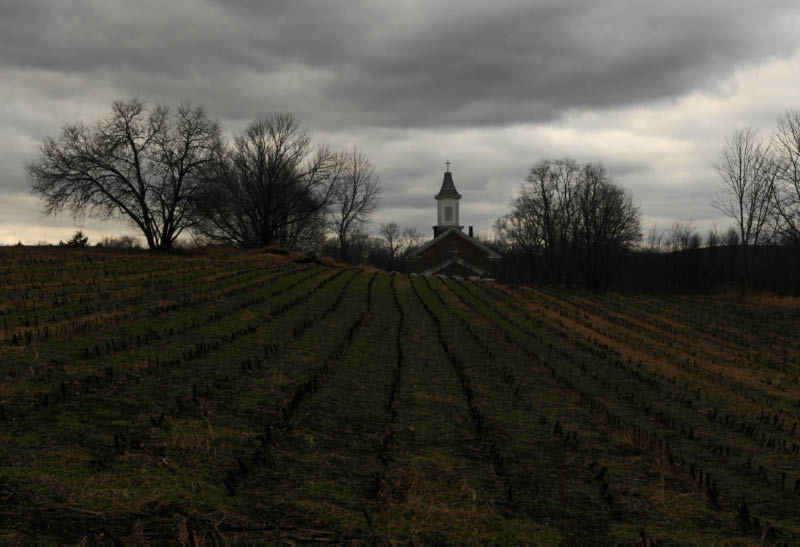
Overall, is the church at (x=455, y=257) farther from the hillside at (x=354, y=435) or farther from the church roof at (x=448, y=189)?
the hillside at (x=354, y=435)

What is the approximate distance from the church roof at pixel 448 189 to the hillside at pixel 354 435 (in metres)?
65.3

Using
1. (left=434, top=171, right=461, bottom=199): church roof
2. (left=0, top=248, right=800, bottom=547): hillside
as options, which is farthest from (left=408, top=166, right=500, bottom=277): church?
(left=0, top=248, right=800, bottom=547): hillside

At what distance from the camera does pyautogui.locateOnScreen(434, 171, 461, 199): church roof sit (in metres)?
80.4

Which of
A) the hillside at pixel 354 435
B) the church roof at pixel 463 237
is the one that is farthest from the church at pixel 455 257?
the hillside at pixel 354 435

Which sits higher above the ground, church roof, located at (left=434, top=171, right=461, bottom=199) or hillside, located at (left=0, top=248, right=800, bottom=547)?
church roof, located at (left=434, top=171, right=461, bottom=199)

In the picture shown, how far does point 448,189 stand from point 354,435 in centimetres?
7574

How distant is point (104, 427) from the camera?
19.2 ft

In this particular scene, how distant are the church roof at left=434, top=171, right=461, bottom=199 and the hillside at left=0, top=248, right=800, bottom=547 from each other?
2570 inches

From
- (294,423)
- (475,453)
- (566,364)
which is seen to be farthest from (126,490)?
(566,364)

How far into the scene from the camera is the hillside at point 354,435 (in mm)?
4418

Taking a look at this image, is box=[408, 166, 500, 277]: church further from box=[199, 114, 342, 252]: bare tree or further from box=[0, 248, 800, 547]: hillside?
box=[0, 248, 800, 547]: hillside

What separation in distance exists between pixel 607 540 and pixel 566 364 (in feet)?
31.0

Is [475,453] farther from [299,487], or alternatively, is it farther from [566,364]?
[566,364]

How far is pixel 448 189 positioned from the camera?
80938 mm
